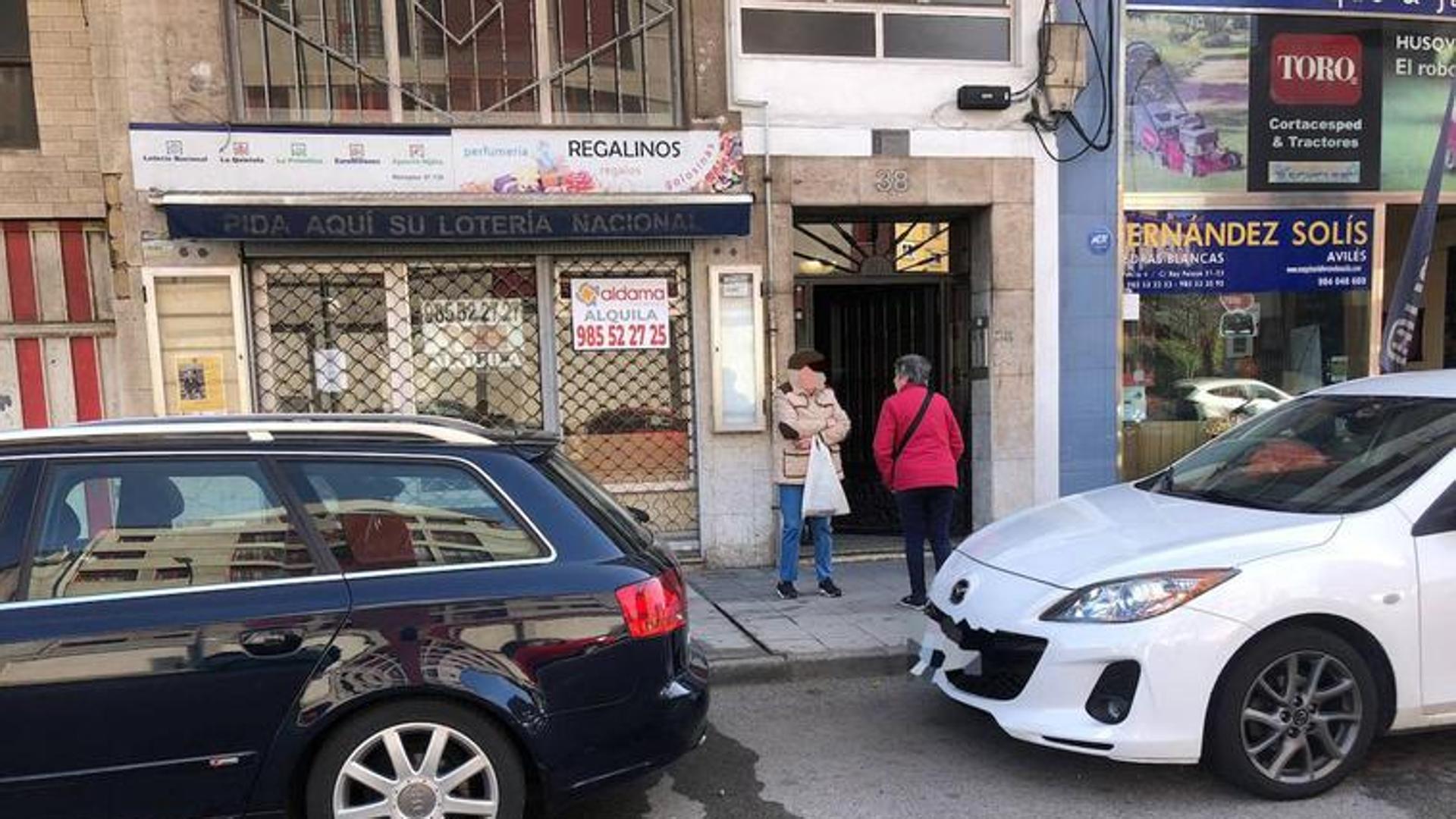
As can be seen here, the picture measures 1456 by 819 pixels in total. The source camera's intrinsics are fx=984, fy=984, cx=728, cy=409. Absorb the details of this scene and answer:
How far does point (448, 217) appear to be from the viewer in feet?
22.9

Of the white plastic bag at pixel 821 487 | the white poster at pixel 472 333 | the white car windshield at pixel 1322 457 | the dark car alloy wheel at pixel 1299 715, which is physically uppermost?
the white poster at pixel 472 333

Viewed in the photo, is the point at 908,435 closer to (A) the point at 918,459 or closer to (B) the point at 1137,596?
(A) the point at 918,459

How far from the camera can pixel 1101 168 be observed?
815 cm

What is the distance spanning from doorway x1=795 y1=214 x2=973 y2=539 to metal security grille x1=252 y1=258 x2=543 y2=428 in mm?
2404

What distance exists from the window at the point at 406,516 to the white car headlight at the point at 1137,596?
6.59 ft

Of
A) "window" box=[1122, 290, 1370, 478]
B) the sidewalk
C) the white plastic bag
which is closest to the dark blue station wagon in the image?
the sidewalk

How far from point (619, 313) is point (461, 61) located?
2.24 metres

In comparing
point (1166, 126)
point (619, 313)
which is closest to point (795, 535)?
point (619, 313)

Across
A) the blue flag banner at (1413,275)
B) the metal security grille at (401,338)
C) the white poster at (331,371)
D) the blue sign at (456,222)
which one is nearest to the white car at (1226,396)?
the blue flag banner at (1413,275)

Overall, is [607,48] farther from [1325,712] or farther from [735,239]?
[1325,712]

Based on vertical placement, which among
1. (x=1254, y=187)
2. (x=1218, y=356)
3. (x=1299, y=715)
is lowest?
(x=1299, y=715)

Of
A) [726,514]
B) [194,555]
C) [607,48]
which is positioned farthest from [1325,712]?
[607,48]

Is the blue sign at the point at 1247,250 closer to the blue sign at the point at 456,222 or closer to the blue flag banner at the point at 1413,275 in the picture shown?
the blue flag banner at the point at 1413,275

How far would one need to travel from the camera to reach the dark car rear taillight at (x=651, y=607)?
3.35 m
